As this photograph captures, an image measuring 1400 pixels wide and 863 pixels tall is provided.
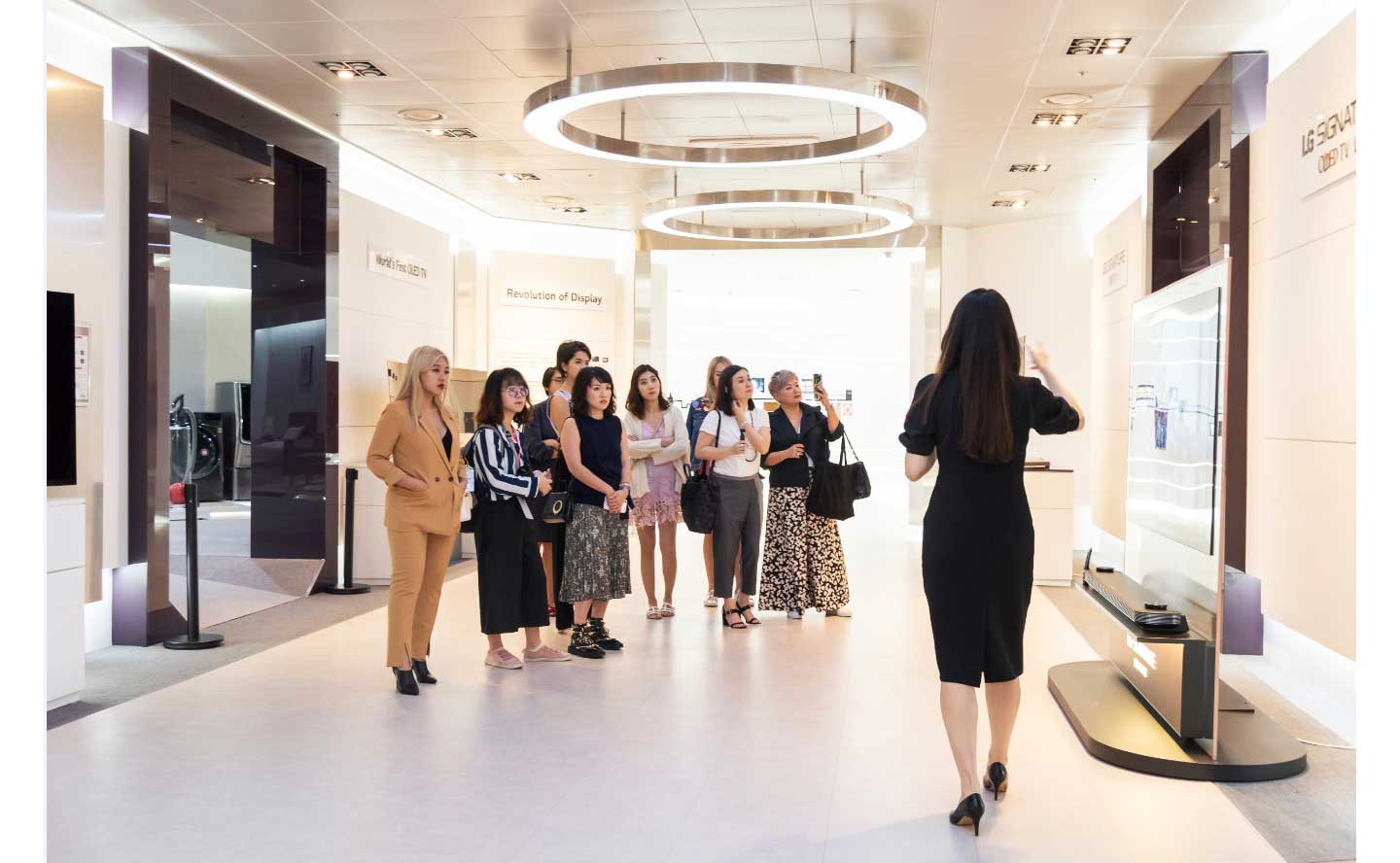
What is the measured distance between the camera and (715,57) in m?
7.20

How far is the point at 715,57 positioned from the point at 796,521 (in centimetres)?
301

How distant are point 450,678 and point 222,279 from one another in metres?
12.5

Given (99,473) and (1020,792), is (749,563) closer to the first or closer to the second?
(1020,792)

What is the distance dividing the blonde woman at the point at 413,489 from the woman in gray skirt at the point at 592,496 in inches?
31.3

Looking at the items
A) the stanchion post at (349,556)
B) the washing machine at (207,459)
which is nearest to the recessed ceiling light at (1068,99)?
the stanchion post at (349,556)

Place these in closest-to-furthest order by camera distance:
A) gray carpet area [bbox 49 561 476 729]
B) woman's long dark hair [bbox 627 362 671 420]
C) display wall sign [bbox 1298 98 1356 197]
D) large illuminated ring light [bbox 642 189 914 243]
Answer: display wall sign [bbox 1298 98 1356 197]
gray carpet area [bbox 49 561 476 729]
woman's long dark hair [bbox 627 362 671 420]
large illuminated ring light [bbox 642 189 914 243]

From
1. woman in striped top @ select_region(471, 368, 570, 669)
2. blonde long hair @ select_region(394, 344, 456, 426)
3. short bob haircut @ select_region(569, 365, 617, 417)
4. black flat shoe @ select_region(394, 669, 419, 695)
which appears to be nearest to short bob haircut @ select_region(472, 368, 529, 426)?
woman in striped top @ select_region(471, 368, 570, 669)

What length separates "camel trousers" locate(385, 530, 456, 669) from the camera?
534 centimetres

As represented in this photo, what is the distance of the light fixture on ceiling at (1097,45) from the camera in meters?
6.63

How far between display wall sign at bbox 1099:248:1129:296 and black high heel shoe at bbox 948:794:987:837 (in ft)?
25.2

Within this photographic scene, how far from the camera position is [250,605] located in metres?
8.20

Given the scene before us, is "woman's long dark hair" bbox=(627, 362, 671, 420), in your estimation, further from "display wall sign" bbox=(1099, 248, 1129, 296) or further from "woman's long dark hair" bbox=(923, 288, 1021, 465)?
"display wall sign" bbox=(1099, 248, 1129, 296)

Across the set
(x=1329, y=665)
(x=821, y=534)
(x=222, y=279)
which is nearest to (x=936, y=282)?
(x=821, y=534)

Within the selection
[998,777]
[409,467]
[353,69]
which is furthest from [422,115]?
[998,777]
